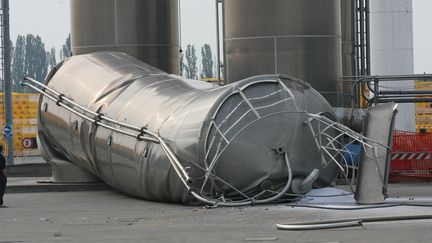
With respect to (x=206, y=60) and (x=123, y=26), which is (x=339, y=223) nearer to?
(x=123, y=26)

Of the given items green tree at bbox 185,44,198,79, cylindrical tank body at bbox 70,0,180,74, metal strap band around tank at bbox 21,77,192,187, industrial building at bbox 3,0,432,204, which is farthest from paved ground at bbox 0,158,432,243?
green tree at bbox 185,44,198,79

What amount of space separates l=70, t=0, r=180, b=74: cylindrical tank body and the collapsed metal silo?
29.3 ft

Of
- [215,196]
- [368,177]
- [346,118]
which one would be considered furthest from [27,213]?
[346,118]

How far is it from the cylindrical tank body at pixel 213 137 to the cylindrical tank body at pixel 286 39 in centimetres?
546

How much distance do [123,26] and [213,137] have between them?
13.9 meters

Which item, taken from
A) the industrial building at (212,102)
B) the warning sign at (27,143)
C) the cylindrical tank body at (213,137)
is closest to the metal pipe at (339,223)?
the industrial building at (212,102)

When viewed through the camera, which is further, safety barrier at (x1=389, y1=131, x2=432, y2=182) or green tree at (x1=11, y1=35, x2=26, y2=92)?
green tree at (x1=11, y1=35, x2=26, y2=92)

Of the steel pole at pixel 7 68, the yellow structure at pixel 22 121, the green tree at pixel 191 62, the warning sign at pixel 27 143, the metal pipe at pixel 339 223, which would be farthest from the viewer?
the green tree at pixel 191 62

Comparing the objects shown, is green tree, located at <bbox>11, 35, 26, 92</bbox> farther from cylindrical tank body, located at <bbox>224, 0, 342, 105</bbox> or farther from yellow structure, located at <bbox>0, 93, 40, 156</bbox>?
cylindrical tank body, located at <bbox>224, 0, 342, 105</bbox>

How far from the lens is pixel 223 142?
23.5m

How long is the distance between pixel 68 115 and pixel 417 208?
40.5 feet

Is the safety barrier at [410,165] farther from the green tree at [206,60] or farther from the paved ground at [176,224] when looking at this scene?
the green tree at [206,60]

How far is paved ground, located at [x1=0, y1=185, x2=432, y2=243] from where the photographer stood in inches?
680

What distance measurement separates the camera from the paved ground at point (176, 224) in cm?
1727
